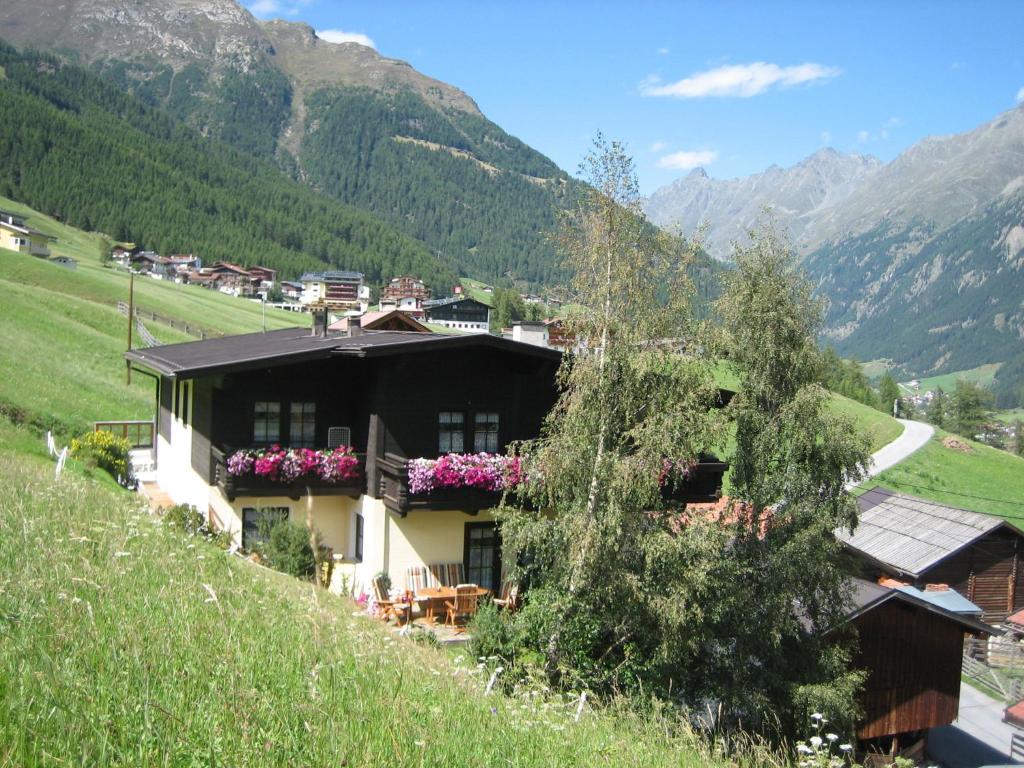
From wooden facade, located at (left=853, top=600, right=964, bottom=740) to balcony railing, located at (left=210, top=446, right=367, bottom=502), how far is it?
42.8ft

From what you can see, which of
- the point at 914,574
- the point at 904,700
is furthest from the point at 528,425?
the point at 914,574

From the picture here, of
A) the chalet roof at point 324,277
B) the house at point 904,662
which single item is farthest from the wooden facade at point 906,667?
the chalet roof at point 324,277

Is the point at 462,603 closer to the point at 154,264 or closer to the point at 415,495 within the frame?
the point at 415,495

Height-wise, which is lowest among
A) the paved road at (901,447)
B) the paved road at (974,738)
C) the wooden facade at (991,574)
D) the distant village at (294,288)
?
the paved road at (974,738)

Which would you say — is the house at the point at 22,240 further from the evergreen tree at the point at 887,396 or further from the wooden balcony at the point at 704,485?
the wooden balcony at the point at 704,485

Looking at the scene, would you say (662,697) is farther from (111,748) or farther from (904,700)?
(111,748)

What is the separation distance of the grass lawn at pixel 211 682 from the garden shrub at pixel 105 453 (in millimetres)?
20659

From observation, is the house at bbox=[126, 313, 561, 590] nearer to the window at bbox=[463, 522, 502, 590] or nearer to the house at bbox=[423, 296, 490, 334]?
the window at bbox=[463, 522, 502, 590]

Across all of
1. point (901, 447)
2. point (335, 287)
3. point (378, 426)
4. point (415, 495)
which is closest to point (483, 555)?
point (415, 495)

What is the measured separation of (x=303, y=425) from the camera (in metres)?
22.9

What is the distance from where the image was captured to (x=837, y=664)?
1758 cm

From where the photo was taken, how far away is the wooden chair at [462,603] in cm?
2002

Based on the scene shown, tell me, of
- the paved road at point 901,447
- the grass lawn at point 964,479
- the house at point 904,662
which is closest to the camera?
the house at point 904,662

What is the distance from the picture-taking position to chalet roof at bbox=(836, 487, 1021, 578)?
37.7m
